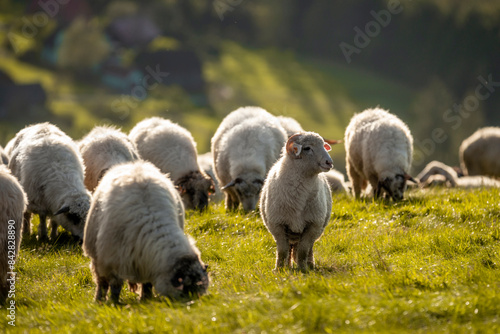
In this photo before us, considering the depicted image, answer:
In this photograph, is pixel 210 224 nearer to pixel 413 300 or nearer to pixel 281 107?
pixel 413 300

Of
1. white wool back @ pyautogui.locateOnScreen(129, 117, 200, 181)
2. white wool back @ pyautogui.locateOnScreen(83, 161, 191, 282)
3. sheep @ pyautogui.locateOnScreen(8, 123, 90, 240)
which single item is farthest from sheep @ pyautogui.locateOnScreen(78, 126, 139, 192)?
white wool back @ pyautogui.locateOnScreen(83, 161, 191, 282)

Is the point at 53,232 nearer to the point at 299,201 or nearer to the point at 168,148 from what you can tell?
the point at 168,148

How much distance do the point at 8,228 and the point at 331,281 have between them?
350cm

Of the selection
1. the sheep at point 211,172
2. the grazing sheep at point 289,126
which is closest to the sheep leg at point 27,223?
the grazing sheep at point 289,126

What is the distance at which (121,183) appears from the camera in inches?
243

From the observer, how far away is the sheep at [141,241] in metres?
5.62

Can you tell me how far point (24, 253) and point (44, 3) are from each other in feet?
211

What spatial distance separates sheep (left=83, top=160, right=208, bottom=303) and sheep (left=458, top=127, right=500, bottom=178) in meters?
14.0

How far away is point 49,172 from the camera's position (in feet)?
30.2

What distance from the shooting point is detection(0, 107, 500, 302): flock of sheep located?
19.3 ft

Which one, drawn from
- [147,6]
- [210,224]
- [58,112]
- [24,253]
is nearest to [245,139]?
[210,224]

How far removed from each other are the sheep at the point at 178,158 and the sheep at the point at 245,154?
0.43m

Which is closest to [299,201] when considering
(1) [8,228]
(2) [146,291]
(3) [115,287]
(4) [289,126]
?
(2) [146,291]

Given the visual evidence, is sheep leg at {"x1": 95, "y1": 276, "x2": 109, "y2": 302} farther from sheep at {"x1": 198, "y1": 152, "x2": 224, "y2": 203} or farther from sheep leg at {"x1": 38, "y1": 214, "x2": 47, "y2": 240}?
sheep at {"x1": 198, "y1": 152, "x2": 224, "y2": 203}
